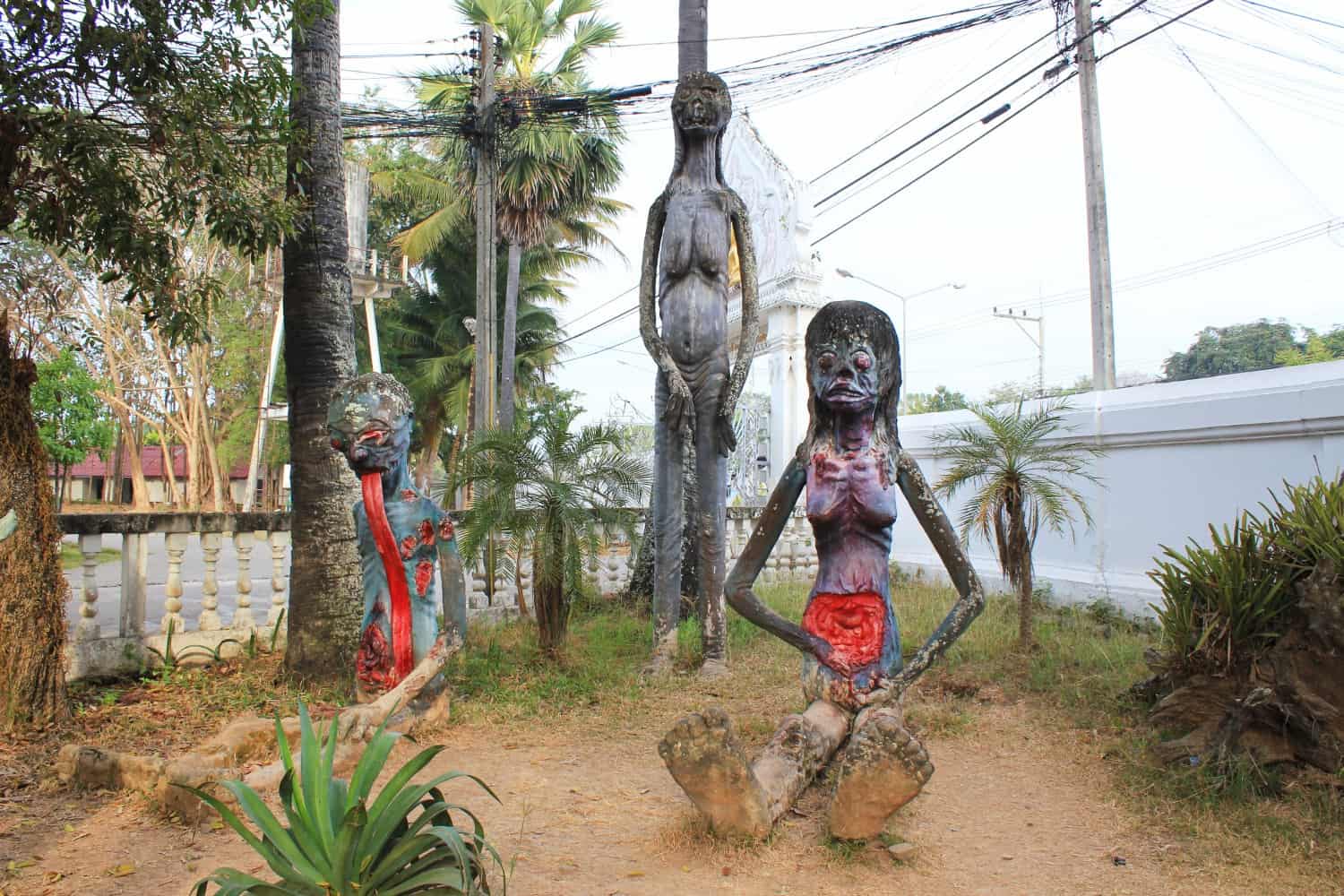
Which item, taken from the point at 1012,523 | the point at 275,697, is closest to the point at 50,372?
the point at 275,697

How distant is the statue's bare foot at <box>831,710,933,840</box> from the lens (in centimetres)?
276

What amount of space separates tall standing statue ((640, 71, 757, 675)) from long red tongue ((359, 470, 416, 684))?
6.09 ft

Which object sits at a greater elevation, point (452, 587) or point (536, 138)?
point (536, 138)

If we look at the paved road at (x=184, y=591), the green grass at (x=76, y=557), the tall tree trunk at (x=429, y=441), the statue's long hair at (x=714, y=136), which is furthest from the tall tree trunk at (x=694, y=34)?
the tall tree trunk at (x=429, y=441)

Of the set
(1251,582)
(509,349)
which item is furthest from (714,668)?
(509,349)

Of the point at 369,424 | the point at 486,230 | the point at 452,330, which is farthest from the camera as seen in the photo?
the point at 452,330

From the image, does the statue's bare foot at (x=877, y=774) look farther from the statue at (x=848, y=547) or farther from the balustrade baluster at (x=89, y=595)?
the balustrade baluster at (x=89, y=595)

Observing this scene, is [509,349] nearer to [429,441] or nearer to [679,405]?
[429,441]

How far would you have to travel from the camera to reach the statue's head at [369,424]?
403cm

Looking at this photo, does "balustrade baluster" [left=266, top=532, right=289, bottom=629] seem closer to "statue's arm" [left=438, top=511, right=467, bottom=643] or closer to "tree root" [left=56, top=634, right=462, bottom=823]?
"tree root" [left=56, top=634, right=462, bottom=823]

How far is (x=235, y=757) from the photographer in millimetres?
3707

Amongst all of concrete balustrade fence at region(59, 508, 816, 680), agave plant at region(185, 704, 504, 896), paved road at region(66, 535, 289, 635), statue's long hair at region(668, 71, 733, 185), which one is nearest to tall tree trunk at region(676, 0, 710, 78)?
statue's long hair at region(668, 71, 733, 185)

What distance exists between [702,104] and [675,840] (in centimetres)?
421

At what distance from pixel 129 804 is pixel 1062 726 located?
14.7 feet
